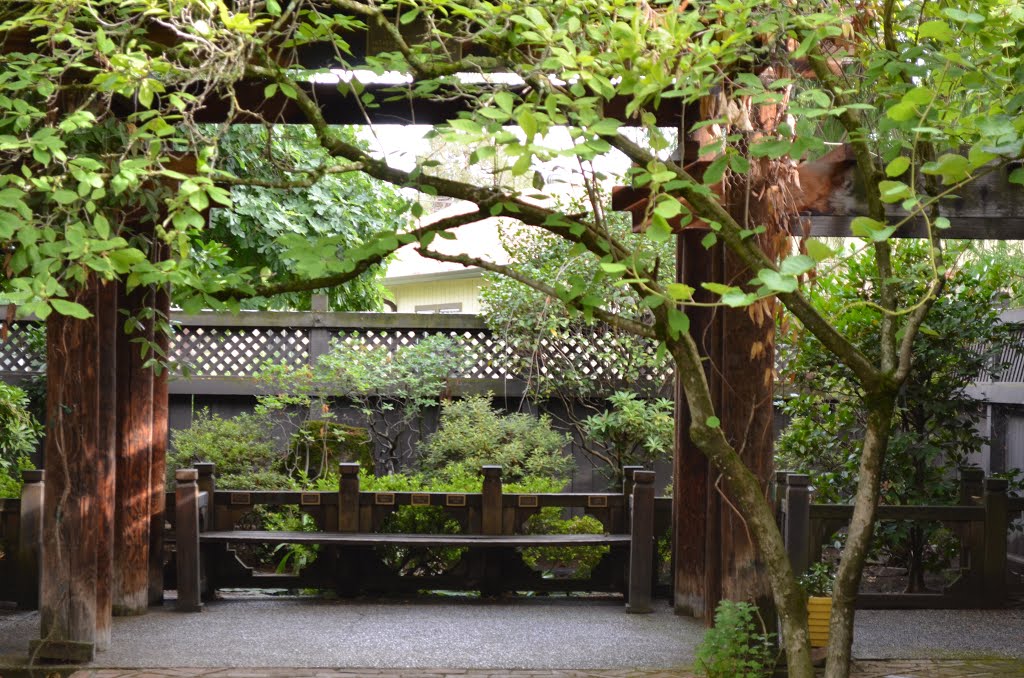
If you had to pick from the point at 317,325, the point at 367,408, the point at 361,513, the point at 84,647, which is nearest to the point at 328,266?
the point at 84,647

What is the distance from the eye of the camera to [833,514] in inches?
309

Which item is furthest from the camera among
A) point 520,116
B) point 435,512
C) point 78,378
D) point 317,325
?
point 317,325

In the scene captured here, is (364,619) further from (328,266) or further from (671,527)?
(328,266)

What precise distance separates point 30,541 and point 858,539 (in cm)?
576

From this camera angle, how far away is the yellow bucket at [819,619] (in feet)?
21.0

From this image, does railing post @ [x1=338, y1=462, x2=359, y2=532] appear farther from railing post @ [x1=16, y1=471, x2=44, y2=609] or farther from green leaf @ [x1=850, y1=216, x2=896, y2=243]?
green leaf @ [x1=850, y1=216, x2=896, y2=243]

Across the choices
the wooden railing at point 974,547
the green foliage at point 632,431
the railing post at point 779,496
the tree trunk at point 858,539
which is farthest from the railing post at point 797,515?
the green foliage at point 632,431

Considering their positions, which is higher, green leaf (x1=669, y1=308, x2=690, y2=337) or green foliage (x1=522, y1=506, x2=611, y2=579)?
green leaf (x1=669, y1=308, x2=690, y2=337)

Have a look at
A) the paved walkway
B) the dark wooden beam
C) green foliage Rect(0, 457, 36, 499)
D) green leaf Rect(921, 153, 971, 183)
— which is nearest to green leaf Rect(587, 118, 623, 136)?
green leaf Rect(921, 153, 971, 183)

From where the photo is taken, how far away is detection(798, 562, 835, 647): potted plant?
6.40 m

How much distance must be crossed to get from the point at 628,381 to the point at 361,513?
143 inches

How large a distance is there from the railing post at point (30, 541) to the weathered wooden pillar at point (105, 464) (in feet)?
3.35

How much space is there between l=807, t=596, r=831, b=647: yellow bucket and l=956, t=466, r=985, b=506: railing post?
288 centimetres

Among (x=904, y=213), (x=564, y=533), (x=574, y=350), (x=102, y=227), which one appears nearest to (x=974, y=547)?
(x=564, y=533)
